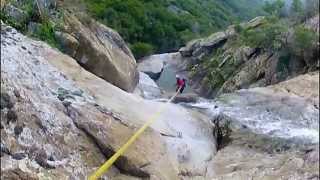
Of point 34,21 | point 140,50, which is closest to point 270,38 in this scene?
point 34,21

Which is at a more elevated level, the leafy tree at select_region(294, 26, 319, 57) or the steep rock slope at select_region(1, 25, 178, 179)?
the leafy tree at select_region(294, 26, 319, 57)

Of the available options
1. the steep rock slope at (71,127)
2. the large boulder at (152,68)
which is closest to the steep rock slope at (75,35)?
the steep rock slope at (71,127)

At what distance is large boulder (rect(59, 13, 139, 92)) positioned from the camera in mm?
17172

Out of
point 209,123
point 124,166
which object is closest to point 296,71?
point 209,123

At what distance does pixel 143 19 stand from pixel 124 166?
1886 inches

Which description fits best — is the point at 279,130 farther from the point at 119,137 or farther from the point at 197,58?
the point at 197,58

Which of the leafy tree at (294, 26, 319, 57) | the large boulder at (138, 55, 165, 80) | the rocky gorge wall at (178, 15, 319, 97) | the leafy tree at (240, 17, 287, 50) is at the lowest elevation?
the large boulder at (138, 55, 165, 80)

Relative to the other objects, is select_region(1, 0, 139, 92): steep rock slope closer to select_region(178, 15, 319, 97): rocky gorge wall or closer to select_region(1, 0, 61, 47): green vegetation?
select_region(1, 0, 61, 47): green vegetation

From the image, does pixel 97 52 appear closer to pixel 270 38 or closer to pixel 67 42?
pixel 67 42

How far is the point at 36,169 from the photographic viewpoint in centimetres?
875

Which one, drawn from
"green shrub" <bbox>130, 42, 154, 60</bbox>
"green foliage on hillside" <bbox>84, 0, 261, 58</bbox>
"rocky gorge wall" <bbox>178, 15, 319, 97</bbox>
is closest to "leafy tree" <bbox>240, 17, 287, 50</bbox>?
"rocky gorge wall" <bbox>178, 15, 319, 97</bbox>

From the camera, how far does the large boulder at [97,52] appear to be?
56.3ft

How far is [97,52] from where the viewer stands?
712 inches

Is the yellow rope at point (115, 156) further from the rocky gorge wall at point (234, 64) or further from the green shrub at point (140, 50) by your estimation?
the green shrub at point (140, 50)
